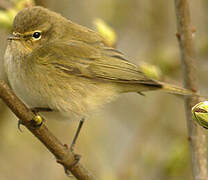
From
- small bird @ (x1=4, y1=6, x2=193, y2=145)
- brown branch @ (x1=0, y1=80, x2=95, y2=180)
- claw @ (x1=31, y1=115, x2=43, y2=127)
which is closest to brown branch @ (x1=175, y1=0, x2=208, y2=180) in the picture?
small bird @ (x1=4, y1=6, x2=193, y2=145)

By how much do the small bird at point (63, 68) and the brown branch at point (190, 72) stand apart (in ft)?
1.29

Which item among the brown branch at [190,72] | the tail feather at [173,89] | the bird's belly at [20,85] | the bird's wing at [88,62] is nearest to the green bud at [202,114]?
the brown branch at [190,72]

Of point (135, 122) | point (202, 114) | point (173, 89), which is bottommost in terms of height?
point (202, 114)

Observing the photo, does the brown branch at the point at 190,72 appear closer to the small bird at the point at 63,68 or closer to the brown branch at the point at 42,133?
the small bird at the point at 63,68

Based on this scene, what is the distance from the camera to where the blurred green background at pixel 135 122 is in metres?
4.87

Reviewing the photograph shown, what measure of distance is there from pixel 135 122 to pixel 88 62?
2.06m

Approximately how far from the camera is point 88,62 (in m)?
4.16

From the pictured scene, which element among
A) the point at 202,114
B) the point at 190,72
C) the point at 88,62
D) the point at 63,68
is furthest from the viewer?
the point at 88,62

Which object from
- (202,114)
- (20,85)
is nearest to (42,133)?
(20,85)

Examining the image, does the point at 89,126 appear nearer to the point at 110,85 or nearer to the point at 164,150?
the point at 164,150

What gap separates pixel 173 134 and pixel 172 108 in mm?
419

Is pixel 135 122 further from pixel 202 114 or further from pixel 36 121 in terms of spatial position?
pixel 202 114

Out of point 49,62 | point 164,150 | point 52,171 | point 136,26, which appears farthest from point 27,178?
point 136,26

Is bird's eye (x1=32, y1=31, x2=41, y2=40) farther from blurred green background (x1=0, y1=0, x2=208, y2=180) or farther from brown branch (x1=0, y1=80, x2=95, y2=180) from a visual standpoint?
brown branch (x1=0, y1=80, x2=95, y2=180)
